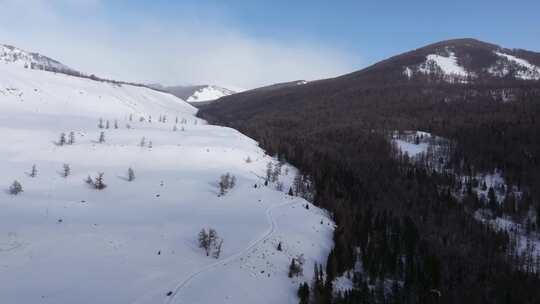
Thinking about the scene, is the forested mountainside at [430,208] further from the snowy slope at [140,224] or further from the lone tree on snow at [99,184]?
the lone tree on snow at [99,184]

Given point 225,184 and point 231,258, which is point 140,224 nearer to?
point 231,258

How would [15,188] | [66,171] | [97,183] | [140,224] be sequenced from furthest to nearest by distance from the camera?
[66,171]
[97,183]
[15,188]
[140,224]

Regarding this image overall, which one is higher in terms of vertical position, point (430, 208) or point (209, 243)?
point (209, 243)

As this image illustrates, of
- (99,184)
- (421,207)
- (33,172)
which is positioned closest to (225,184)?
(99,184)

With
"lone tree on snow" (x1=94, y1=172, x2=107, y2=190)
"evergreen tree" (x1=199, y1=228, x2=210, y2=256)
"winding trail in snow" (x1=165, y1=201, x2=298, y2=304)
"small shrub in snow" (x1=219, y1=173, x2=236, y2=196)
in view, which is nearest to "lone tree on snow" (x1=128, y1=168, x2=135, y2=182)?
"lone tree on snow" (x1=94, y1=172, x2=107, y2=190)

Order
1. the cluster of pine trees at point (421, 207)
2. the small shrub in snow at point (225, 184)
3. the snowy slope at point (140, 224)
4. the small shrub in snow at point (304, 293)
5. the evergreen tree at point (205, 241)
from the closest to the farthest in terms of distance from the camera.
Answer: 1. the snowy slope at point (140, 224)
2. the small shrub in snow at point (304, 293)
3. the evergreen tree at point (205, 241)
4. the cluster of pine trees at point (421, 207)
5. the small shrub in snow at point (225, 184)

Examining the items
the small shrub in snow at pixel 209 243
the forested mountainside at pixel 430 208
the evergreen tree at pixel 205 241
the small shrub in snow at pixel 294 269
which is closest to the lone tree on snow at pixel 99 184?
the small shrub in snow at pixel 209 243

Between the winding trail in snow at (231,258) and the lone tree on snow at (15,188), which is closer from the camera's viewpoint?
the winding trail in snow at (231,258)

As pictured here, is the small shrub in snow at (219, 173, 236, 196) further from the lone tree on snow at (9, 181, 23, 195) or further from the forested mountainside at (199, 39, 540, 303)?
the lone tree on snow at (9, 181, 23, 195)

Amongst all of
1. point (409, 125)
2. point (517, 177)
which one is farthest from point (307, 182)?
point (409, 125)
